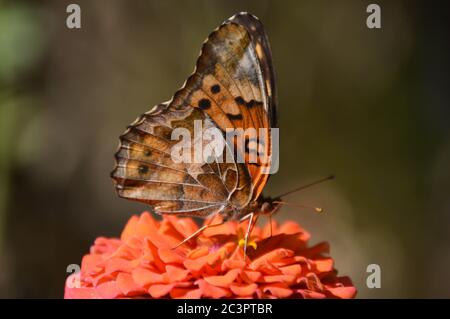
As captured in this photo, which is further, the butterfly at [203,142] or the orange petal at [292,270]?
the butterfly at [203,142]

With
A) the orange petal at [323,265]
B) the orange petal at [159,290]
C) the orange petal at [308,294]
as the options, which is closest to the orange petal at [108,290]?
the orange petal at [159,290]

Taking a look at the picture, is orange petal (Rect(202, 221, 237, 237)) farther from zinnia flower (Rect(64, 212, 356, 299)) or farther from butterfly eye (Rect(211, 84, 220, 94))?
butterfly eye (Rect(211, 84, 220, 94))

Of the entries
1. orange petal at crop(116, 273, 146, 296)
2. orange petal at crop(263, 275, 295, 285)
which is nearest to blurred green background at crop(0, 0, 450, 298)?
orange petal at crop(116, 273, 146, 296)

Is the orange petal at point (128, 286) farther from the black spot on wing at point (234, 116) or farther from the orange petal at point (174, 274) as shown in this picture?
the black spot on wing at point (234, 116)

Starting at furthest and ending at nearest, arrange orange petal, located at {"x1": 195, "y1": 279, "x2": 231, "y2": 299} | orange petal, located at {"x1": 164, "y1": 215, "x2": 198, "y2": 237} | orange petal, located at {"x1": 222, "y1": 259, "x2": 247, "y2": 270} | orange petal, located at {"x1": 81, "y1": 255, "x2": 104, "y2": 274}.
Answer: orange petal, located at {"x1": 164, "y1": 215, "x2": 198, "y2": 237} → orange petal, located at {"x1": 81, "y1": 255, "x2": 104, "y2": 274} → orange petal, located at {"x1": 222, "y1": 259, "x2": 247, "y2": 270} → orange petal, located at {"x1": 195, "y1": 279, "x2": 231, "y2": 299}
